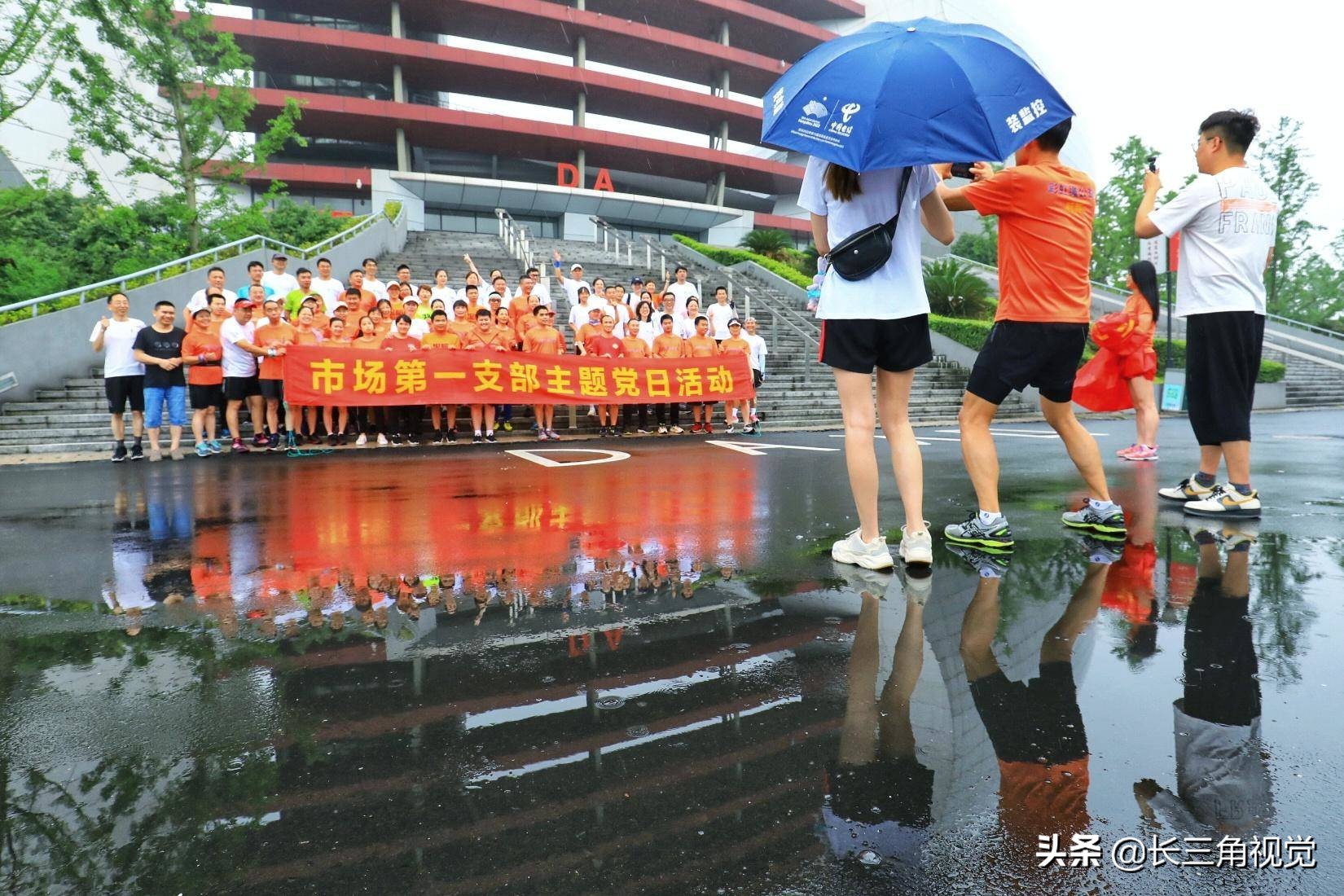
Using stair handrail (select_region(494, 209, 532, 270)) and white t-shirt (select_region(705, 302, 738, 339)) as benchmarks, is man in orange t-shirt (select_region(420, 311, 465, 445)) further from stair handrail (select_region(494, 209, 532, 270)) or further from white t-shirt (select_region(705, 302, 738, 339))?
stair handrail (select_region(494, 209, 532, 270))

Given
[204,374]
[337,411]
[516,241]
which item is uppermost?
[516,241]

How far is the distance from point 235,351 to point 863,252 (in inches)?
361

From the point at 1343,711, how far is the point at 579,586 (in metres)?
2.57

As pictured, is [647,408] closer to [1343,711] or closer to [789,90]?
[789,90]

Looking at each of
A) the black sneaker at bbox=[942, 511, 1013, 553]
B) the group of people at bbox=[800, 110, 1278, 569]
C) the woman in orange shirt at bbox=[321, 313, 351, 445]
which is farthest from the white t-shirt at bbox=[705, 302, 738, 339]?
the black sneaker at bbox=[942, 511, 1013, 553]

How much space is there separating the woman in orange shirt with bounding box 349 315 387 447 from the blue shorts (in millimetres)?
2084

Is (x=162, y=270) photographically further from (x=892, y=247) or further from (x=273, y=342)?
(x=892, y=247)

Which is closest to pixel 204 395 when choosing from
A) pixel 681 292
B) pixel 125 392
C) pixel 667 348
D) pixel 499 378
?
pixel 125 392

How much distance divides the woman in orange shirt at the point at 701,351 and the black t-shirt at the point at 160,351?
283 inches

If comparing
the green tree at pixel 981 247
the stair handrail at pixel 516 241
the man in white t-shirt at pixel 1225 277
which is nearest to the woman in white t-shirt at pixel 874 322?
the man in white t-shirt at pixel 1225 277

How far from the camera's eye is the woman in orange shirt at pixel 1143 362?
22.7 feet

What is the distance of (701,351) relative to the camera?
12914mm

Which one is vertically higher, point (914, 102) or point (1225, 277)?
point (914, 102)

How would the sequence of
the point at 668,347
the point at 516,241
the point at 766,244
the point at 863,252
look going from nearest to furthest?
the point at 863,252 → the point at 668,347 → the point at 516,241 → the point at 766,244
